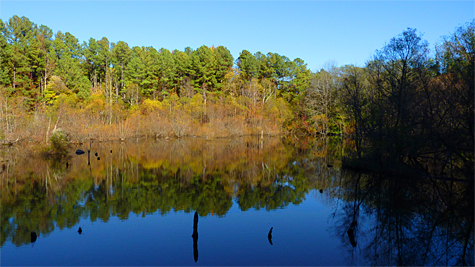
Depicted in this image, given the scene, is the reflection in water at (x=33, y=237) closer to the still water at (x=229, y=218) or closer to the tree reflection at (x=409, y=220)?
the still water at (x=229, y=218)

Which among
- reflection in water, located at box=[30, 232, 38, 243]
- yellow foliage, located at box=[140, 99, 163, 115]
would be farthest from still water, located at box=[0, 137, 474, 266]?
yellow foliage, located at box=[140, 99, 163, 115]

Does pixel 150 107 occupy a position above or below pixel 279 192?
above

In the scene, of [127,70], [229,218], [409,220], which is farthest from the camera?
[127,70]

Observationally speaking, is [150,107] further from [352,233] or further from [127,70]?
[352,233]

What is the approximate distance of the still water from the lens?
9.03m

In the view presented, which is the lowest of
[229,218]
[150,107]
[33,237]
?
[229,218]

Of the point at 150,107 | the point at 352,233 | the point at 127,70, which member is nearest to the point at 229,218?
the point at 352,233

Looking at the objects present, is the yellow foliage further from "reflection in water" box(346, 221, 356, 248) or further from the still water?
"reflection in water" box(346, 221, 356, 248)

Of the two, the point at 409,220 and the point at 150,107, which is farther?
the point at 150,107

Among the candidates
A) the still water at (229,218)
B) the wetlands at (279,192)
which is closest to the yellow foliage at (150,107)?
the wetlands at (279,192)

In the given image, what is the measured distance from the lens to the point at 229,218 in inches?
493

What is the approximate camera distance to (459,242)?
9.71 m

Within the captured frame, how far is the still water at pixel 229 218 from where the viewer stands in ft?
29.6

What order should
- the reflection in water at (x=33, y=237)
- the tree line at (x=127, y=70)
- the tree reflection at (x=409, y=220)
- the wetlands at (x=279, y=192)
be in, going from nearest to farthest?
the tree reflection at (x=409, y=220), the wetlands at (x=279, y=192), the reflection in water at (x=33, y=237), the tree line at (x=127, y=70)
